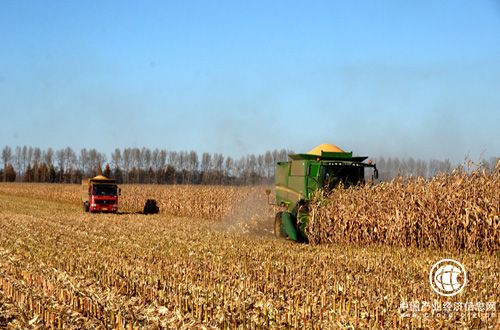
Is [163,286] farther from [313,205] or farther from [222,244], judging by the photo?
[313,205]

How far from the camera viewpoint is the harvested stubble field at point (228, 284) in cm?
752

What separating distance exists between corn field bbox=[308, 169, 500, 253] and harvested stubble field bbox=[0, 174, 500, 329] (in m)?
0.28

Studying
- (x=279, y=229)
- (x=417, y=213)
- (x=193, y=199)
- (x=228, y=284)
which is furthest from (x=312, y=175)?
(x=193, y=199)

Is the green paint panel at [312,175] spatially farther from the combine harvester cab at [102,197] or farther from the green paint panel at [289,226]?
the combine harvester cab at [102,197]

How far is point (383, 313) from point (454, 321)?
904 mm

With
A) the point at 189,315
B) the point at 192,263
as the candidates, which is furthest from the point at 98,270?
the point at 189,315

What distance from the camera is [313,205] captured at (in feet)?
54.5

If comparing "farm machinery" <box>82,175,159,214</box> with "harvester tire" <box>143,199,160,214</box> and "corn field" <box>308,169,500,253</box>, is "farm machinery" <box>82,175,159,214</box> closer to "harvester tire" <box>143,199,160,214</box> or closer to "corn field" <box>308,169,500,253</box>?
"harvester tire" <box>143,199,160,214</box>

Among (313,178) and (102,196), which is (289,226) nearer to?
(313,178)
